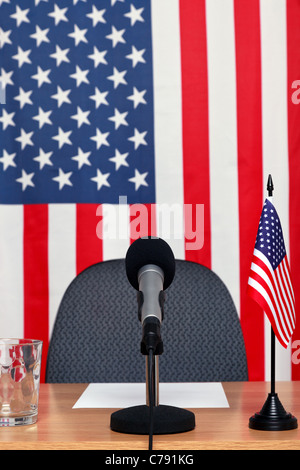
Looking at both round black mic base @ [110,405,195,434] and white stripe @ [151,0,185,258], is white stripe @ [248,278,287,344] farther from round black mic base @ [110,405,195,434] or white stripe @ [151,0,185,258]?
white stripe @ [151,0,185,258]

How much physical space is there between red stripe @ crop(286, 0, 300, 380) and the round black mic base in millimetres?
1428

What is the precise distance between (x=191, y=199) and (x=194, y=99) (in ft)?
1.11

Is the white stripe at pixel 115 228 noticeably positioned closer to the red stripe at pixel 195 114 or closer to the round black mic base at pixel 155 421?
the red stripe at pixel 195 114

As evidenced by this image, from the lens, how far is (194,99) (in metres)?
2.32

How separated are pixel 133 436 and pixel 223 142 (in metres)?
1.56

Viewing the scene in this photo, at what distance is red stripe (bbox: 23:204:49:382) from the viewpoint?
7.64 ft

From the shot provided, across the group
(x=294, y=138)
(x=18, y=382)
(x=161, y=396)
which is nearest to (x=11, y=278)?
(x=294, y=138)

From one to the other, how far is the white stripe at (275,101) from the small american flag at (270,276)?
49.2 inches

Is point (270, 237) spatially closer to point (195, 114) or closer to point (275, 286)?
point (275, 286)

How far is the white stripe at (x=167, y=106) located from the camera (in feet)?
7.59

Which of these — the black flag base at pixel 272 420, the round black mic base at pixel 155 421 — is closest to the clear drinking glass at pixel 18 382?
the round black mic base at pixel 155 421

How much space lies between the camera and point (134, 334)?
1672mm

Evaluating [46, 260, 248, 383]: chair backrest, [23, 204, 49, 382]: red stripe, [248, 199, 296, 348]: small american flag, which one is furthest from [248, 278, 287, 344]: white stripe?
[23, 204, 49, 382]: red stripe

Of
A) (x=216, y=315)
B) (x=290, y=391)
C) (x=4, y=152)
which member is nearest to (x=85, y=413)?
(x=290, y=391)
